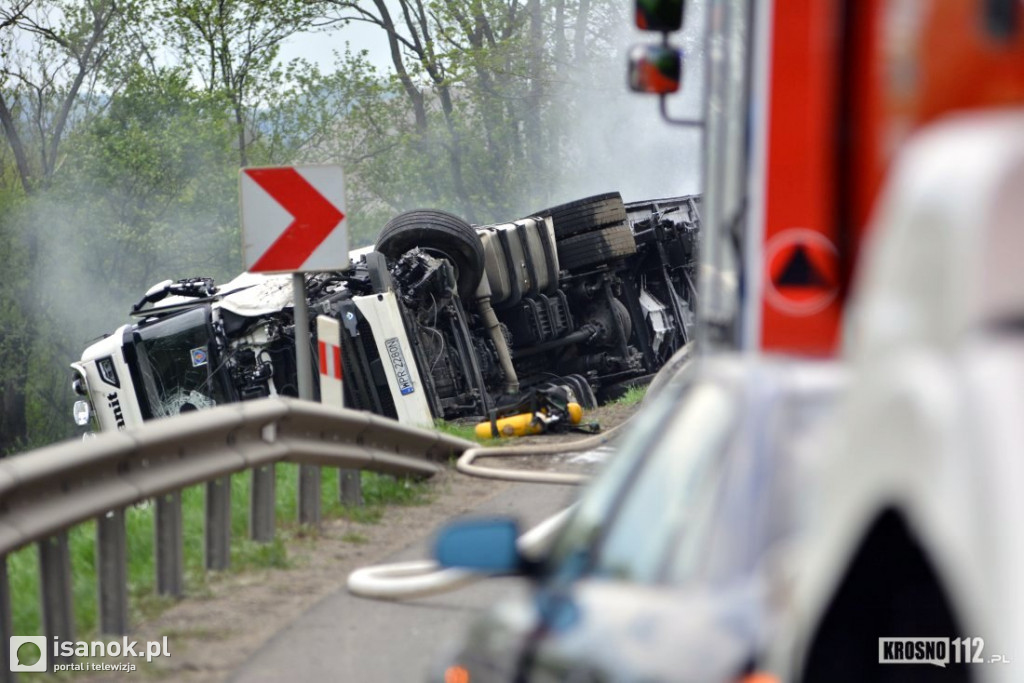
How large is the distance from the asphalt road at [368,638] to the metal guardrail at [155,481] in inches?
24.8

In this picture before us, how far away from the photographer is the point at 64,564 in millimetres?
5473

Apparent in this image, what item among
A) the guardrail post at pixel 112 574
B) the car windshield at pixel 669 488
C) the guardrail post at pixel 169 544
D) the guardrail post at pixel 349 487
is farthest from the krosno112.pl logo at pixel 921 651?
the guardrail post at pixel 349 487

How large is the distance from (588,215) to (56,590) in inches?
544

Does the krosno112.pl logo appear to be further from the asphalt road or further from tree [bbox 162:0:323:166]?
tree [bbox 162:0:323:166]

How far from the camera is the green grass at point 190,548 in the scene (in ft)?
19.9

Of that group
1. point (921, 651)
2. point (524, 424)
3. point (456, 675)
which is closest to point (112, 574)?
point (456, 675)

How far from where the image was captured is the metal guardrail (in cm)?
525

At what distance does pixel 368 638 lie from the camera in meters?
5.72

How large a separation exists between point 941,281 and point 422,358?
13.9 metres

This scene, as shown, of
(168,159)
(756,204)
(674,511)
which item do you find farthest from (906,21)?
(168,159)

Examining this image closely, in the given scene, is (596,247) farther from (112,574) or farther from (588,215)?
(112,574)

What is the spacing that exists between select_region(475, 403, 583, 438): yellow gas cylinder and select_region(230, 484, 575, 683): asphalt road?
6.02m

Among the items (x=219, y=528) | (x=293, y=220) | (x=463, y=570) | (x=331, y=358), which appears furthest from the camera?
(x=331, y=358)

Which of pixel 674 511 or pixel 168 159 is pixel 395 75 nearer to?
pixel 168 159
